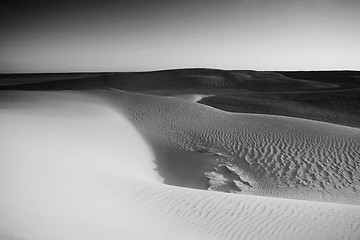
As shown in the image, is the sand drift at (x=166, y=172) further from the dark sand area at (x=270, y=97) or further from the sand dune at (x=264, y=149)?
the dark sand area at (x=270, y=97)

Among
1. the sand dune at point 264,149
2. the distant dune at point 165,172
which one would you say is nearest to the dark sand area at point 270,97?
the distant dune at point 165,172

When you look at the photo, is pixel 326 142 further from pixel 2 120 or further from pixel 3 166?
pixel 2 120

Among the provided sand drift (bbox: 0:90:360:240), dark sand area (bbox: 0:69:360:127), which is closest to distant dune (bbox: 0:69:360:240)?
sand drift (bbox: 0:90:360:240)

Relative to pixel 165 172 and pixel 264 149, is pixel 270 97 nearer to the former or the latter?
pixel 264 149

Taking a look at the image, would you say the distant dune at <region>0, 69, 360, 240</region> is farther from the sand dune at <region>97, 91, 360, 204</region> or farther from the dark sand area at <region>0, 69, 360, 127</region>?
the dark sand area at <region>0, 69, 360, 127</region>

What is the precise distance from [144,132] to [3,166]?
26.9 ft

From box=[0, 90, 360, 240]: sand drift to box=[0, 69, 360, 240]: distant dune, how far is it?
35 mm

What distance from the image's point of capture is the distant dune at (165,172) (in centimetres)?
512

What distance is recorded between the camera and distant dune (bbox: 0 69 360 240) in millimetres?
5125

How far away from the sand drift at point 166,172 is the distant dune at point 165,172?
0.12 ft

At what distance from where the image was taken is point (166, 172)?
10.5 metres

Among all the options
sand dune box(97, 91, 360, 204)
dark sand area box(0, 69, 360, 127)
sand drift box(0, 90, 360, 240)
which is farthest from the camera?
dark sand area box(0, 69, 360, 127)

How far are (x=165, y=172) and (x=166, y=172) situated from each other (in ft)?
0.12

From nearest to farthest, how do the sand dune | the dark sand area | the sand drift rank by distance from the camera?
the sand drift
the sand dune
the dark sand area
